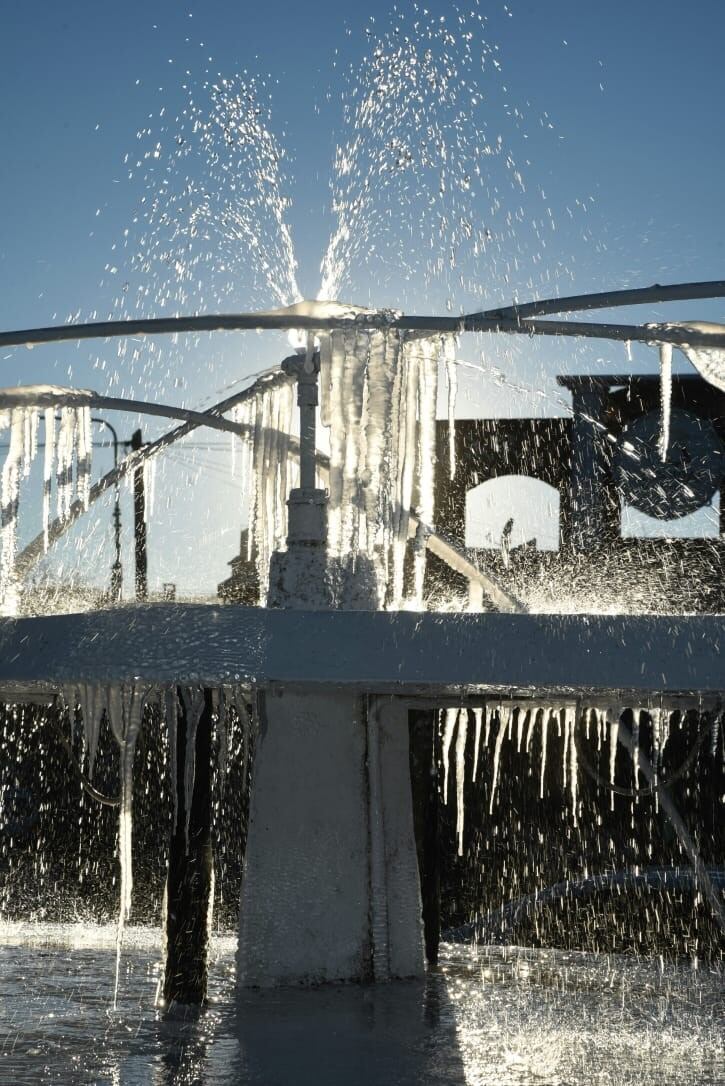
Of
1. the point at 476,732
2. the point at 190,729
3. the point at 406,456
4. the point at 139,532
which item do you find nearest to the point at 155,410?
the point at 406,456

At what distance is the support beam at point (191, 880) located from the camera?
8031mm

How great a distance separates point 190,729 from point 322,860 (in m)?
1.34

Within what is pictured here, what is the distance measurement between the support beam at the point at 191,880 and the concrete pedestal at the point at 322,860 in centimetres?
39

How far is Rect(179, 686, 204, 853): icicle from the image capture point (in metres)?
7.78

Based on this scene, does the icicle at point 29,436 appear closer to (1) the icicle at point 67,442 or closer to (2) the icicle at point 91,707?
(1) the icicle at point 67,442

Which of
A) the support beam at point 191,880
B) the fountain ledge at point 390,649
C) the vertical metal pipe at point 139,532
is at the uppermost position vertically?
the vertical metal pipe at point 139,532

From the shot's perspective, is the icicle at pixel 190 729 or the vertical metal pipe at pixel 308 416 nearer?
the icicle at pixel 190 729

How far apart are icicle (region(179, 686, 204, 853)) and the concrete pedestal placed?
0.65 metres

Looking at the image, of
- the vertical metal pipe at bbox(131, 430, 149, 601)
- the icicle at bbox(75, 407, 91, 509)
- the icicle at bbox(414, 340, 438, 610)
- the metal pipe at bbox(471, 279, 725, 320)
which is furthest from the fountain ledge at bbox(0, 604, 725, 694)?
the vertical metal pipe at bbox(131, 430, 149, 601)

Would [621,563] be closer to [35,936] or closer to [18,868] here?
[18,868]

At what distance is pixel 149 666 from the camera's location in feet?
22.8

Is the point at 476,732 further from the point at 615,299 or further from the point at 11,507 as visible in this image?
the point at 615,299

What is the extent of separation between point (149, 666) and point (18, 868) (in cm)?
1996

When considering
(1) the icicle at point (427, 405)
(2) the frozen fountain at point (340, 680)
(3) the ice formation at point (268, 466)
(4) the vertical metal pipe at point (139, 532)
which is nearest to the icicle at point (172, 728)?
(2) the frozen fountain at point (340, 680)
